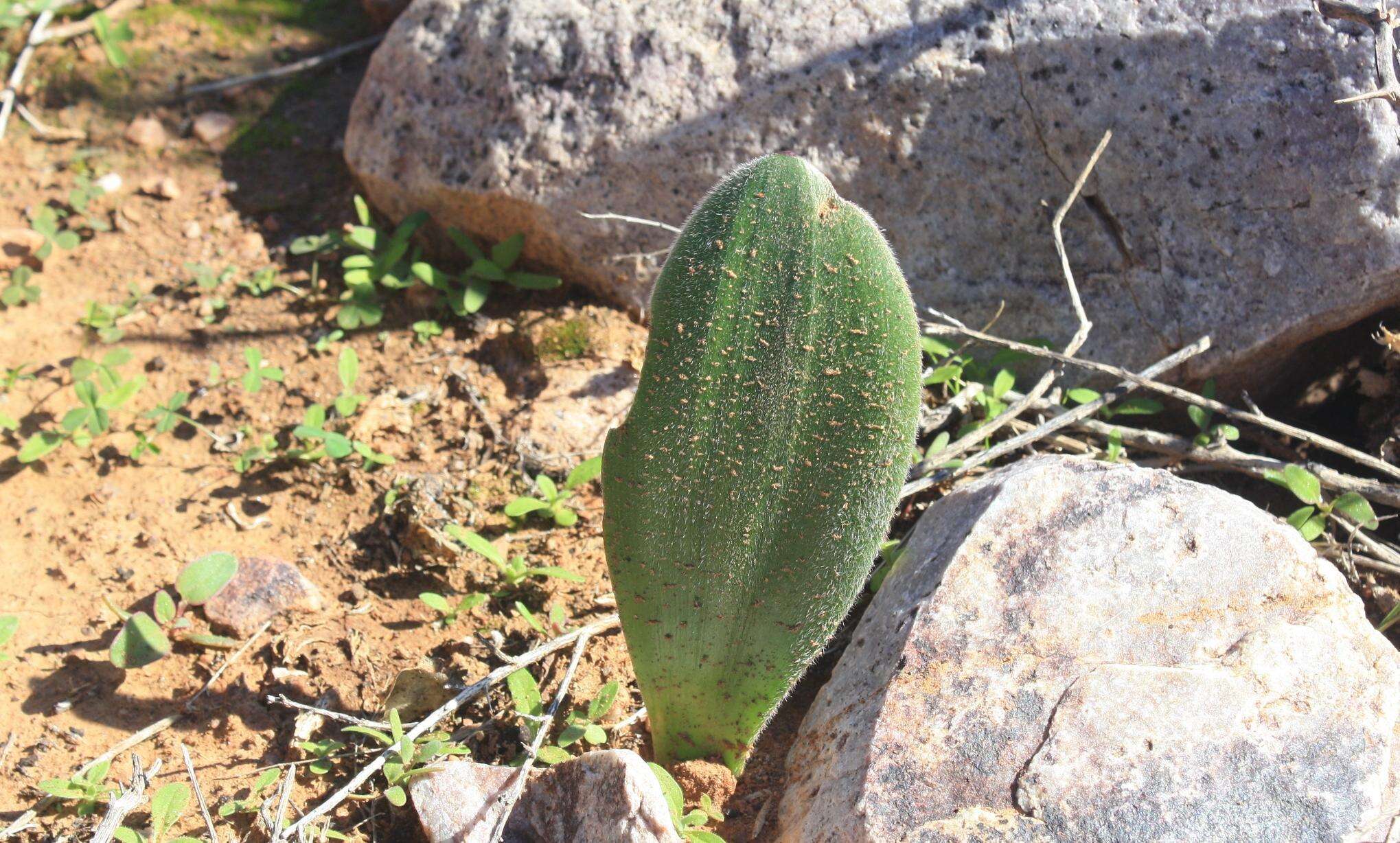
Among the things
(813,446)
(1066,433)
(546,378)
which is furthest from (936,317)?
(813,446)

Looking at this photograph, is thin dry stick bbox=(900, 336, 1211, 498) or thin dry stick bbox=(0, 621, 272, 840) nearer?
thin dry stick bbox=(0, 621, 272, 840)

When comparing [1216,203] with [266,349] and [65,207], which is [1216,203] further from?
[65,207]

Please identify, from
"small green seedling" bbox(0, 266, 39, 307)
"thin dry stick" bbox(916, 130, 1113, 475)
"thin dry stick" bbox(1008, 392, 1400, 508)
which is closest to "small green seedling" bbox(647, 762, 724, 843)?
"thin dry stick" bbox(916, 130, 1113, 475)

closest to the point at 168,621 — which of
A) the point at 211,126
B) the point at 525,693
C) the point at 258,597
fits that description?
the point at 258,597

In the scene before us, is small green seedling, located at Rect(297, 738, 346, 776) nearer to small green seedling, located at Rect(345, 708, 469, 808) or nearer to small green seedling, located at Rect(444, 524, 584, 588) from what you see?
small green seedling, located at Rect(345, 708, 469, 808)

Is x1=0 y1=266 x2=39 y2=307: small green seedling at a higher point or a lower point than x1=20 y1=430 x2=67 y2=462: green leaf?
higher

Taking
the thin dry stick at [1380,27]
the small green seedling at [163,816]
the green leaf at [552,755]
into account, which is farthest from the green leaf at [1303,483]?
the small green seedling at [163,816]

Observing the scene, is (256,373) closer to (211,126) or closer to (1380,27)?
(211,126)
